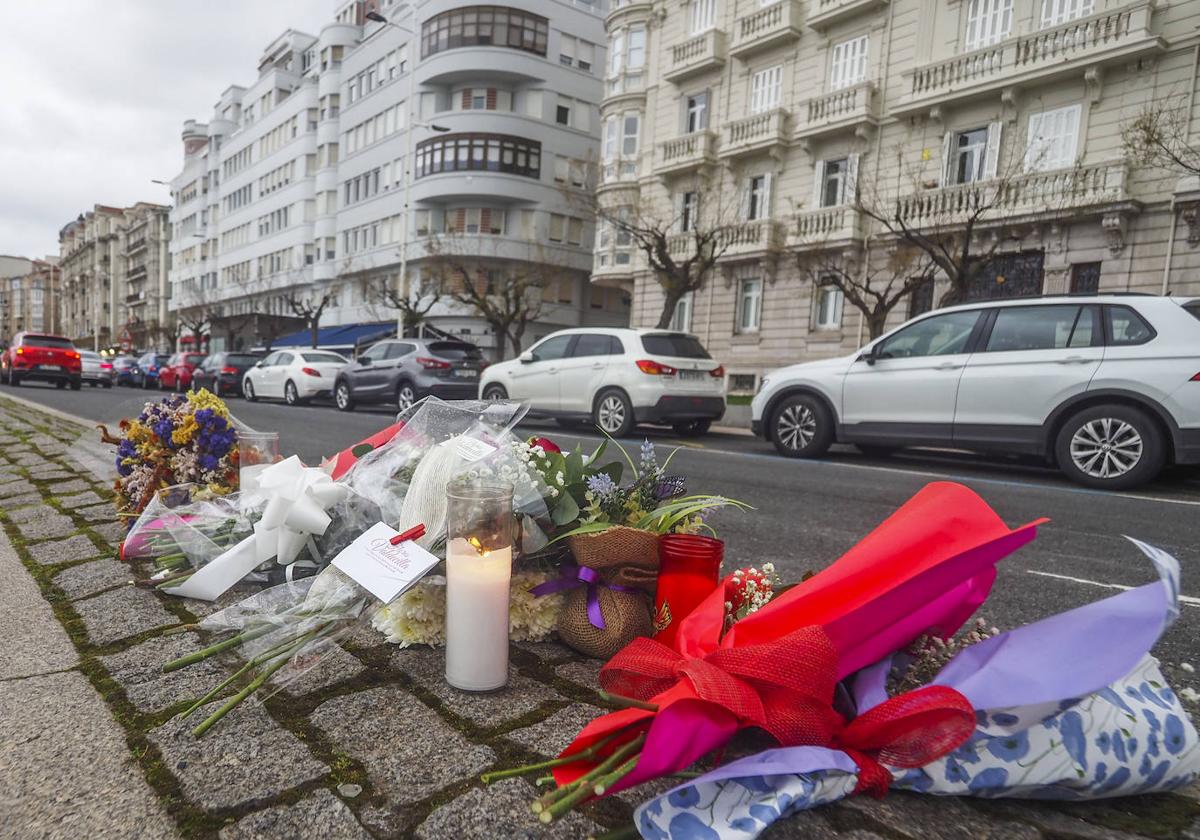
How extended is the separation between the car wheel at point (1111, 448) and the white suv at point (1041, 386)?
0.01 m

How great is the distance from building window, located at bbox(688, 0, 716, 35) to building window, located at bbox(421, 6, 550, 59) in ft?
41.0

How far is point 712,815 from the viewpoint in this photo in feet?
4.57

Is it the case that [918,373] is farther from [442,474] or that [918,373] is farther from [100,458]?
[100,458]

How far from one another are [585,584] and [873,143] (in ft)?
73.2

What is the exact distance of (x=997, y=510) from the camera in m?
5.71

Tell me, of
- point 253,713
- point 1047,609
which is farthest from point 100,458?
point 1047,609

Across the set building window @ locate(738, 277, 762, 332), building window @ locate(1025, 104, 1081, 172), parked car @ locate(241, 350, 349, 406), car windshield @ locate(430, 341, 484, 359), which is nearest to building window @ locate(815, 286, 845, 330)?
building window @ locate(738, 277, 762, 332)

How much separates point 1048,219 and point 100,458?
19.5 m

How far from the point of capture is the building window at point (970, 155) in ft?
61.8

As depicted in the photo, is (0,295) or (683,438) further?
(0,295)

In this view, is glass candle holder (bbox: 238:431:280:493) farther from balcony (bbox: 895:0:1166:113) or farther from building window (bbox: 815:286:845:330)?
building window (bbox: 815:286:845:330)

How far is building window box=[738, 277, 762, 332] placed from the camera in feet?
80.0

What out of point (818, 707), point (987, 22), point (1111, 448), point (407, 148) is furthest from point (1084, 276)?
point (407, 148)

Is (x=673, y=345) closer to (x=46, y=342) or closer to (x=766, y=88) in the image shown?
(x=766, y=88)
